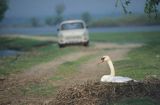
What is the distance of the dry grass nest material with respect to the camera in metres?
11.7

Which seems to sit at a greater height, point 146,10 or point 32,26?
point 146,10

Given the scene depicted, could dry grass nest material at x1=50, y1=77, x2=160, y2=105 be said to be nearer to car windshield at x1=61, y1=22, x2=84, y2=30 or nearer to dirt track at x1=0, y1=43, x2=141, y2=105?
dirt track at x1=0, y1=43, x2=141, y2=105

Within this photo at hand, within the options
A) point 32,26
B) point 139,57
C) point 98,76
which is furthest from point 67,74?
point 32,26

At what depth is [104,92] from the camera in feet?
39.0

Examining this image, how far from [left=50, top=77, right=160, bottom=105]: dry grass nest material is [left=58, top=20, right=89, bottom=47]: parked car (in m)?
20.6

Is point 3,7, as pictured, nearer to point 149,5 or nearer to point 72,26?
point 72,26

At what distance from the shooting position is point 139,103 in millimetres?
11203

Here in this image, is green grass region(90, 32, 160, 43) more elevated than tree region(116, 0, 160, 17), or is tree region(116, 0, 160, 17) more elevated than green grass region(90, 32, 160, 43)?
tree region(116, 0, 160, 17)

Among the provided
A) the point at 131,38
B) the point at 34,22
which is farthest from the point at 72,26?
the point at 34,22

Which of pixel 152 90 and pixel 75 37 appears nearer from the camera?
pixel 152 90

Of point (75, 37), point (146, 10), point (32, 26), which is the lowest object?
point (32, 26)

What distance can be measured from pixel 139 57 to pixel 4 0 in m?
27.1

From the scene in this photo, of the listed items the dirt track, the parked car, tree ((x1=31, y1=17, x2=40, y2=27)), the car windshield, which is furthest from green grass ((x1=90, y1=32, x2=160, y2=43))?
tree ((x1=31, y1=17, x2=40, y2=27))

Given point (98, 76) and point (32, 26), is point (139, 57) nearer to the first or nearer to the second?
point (98, 76)
